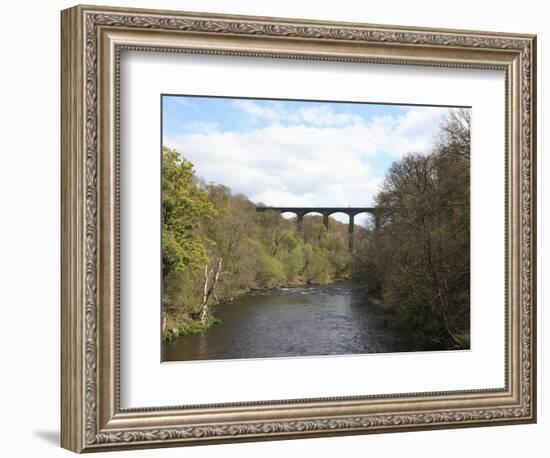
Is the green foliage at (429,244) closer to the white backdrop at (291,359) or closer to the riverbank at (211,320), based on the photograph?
the white backdrop at (291,359)

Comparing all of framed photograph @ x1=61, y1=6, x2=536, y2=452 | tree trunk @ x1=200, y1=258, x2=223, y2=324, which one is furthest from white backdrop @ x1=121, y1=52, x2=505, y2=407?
tree trunk @ x1=200, y1=258, x2=223, y2=324

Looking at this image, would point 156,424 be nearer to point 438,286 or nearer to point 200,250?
point 200,250

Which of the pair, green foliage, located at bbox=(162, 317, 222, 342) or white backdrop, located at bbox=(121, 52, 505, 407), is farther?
green foliage, located at bbox=(162, 317, 222, 342)

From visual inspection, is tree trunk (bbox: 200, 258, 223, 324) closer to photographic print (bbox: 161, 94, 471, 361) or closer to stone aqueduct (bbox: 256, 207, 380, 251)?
photographic print (bbox: 161, 94, 471, 361)

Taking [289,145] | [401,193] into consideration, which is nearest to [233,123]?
[289,145]

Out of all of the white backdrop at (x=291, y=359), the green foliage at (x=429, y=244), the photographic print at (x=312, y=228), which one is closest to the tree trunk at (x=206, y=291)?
the photographic print at (x=312, y=228)
